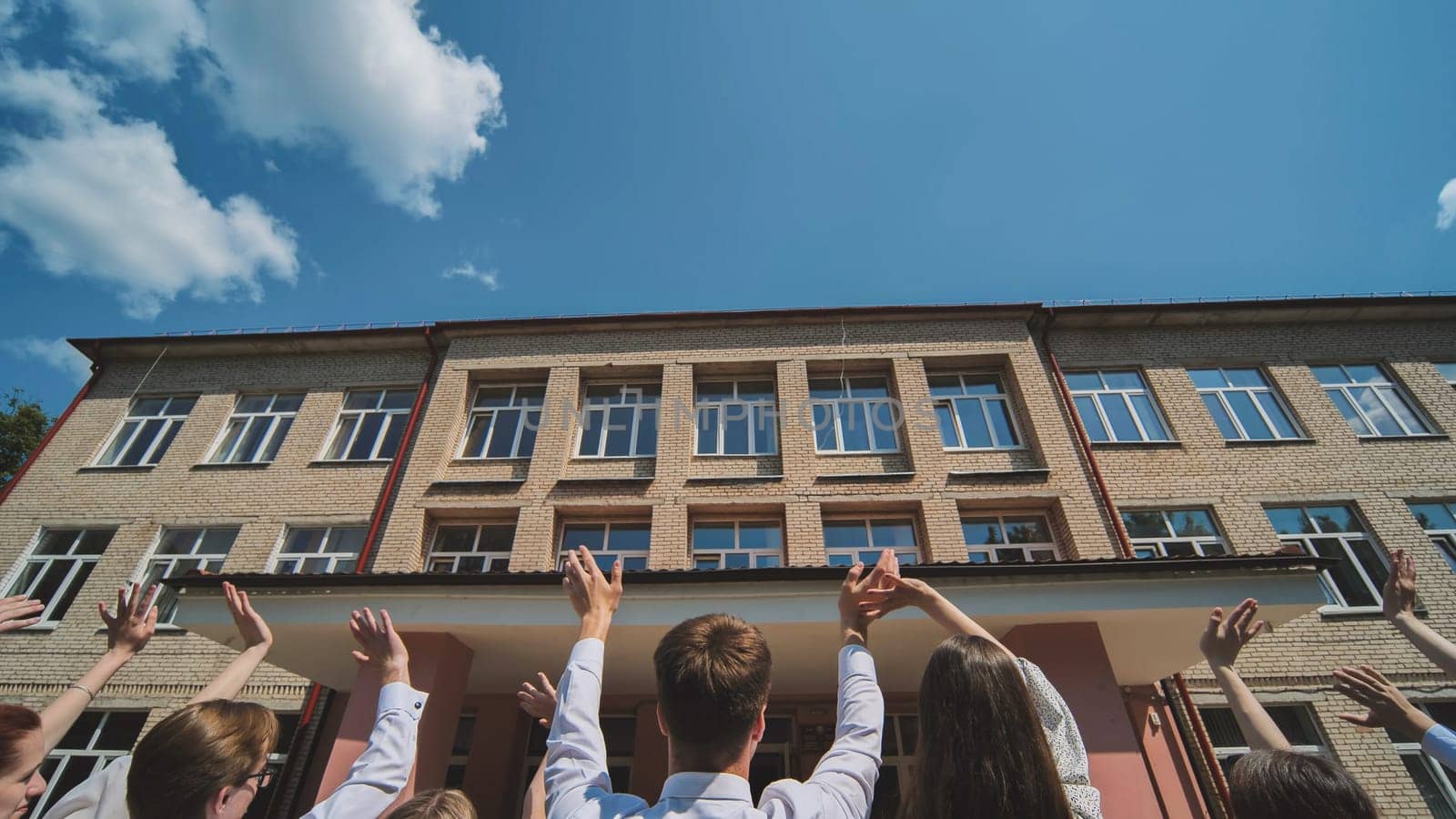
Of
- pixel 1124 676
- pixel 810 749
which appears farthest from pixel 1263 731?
pixel 810 749

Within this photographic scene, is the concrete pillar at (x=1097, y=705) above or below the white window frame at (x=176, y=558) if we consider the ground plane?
below

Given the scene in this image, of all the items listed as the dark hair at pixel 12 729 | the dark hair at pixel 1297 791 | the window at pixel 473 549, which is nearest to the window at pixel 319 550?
the window at pixel 473 549

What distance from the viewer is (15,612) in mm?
2631

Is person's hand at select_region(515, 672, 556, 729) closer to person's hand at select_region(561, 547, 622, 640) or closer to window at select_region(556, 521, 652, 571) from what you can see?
person's hand at select_region(561, 547, 622, 640)

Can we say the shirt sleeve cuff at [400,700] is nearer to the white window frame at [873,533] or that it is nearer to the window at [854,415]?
the white window frame at [873,533]

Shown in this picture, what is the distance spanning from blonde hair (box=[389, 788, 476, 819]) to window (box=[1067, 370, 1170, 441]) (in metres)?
12.6

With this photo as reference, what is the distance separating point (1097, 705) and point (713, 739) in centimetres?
601

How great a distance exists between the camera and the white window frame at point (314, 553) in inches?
429

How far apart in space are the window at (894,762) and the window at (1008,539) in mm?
3153

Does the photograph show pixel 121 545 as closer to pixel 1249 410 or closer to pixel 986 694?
pixel 986 694

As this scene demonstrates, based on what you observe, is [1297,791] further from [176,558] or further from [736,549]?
[176,558]

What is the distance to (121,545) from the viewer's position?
11.3 metres

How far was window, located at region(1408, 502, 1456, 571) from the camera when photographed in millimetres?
10156

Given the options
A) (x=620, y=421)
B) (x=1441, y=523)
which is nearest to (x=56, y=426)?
(x=620, y=421)
